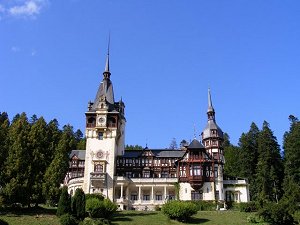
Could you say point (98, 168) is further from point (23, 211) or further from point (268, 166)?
point (268, 166)

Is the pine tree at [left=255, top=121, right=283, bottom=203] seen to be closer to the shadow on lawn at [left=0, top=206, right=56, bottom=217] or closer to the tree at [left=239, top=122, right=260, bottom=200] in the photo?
the tree at [left=239, top=122, right=260, bottom=200]

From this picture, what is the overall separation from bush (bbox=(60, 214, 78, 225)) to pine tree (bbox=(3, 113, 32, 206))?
31.7 feet

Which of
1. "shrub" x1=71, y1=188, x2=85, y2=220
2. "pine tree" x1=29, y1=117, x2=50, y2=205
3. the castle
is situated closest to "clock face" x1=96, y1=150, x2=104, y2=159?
the castle

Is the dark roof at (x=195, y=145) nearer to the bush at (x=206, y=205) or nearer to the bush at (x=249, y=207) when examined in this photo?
the bush at (x=206, y=205)

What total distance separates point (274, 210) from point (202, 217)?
10.3 metres

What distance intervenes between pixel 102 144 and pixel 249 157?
→ 3028cm

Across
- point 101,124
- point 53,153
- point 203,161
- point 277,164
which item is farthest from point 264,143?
point 53,153

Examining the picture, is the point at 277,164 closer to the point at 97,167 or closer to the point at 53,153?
the point at 97,167

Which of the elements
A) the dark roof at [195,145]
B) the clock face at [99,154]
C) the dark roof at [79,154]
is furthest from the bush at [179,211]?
the dark roof at [79,154]

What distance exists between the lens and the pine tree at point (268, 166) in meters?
73.4

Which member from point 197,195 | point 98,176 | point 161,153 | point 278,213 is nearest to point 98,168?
point 98,176

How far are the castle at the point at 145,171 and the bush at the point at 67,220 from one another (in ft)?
73.8

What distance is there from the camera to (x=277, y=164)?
257 ft

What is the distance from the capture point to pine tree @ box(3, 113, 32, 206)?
169 ft
